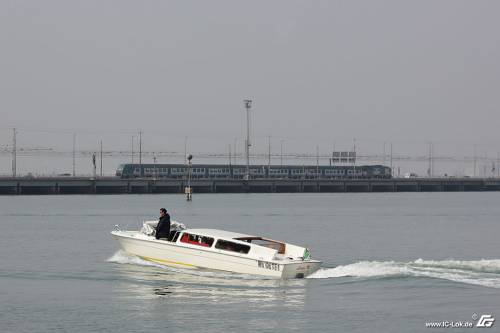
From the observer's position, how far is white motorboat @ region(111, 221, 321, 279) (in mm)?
42312

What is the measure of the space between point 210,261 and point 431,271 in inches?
409

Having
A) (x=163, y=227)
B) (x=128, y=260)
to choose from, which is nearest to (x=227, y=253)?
(x=163, y=227)

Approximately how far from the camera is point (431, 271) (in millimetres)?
44438

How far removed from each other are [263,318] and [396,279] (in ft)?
32.4

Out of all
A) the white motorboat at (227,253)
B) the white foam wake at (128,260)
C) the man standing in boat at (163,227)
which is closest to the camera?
the white motorboat at (227,253)

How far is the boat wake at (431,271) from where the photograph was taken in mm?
42659

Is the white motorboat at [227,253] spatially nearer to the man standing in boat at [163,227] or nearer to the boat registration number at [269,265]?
the boat registration number at [269,265]

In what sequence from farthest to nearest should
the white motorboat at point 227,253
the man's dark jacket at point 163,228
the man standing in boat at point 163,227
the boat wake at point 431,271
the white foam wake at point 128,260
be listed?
the white foam wake at point 128,260 → the man's dark jacket at point 163,228 → the man standing in boat at point 163,227 → the boat wake at point 431,271 → the white motorboat at point 227,253

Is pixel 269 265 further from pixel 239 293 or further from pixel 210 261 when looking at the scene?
pixel 210 261

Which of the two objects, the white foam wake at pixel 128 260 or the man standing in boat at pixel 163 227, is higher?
the man standing in boat at pixel 163 227

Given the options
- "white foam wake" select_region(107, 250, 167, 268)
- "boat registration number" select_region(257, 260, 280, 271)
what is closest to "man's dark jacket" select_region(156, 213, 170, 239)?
"white foam wake" select_region(107, 250, 167, 268)

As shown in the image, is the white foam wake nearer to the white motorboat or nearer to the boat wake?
the white motorboat

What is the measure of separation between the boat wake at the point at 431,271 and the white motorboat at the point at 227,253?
1.44 m

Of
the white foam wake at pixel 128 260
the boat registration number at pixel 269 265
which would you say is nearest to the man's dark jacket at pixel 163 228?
the white foam wake at pixel 128 260
